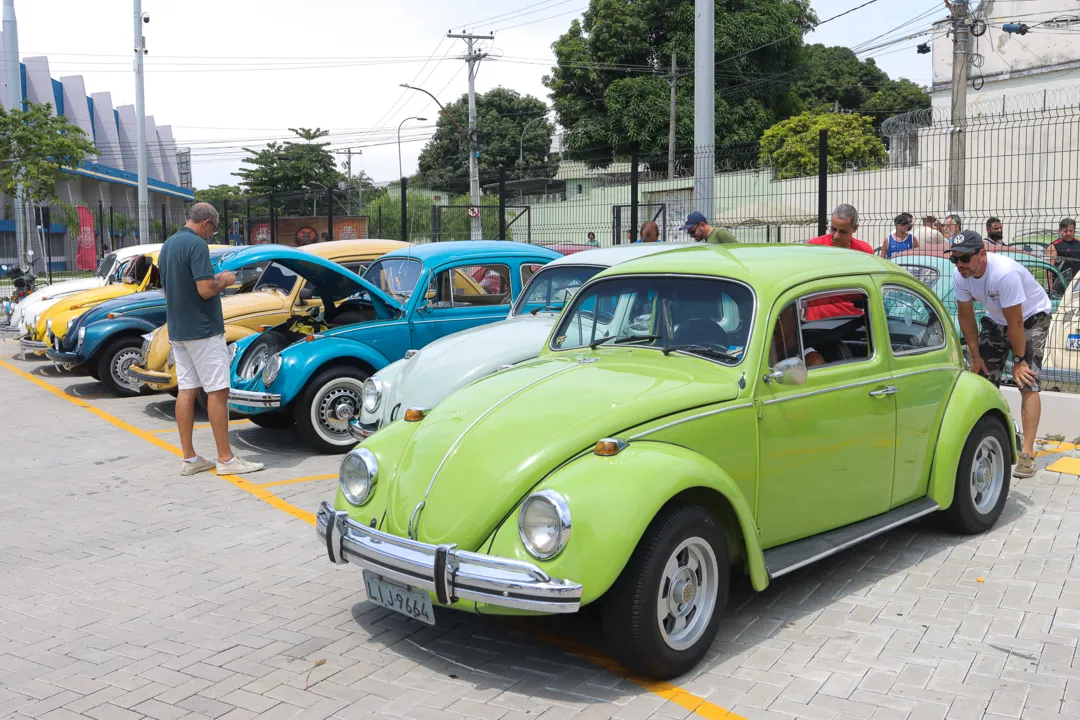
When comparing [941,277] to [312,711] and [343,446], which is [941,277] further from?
[312,711]

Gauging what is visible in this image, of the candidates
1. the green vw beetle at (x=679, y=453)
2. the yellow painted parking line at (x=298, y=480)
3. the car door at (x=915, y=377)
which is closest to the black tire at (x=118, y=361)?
the yellow painted parking line at (x=298, y=480)

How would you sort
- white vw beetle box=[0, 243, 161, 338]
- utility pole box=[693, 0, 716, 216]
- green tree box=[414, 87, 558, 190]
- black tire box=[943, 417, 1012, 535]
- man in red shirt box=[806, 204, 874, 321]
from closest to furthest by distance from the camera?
man in red shirt box=[806, 204, 874, 321]
black tire box=[943, 417, 1012, 535]
utility pole box=[693, 0, 716, 216]
white vw beetle box=[0, 243, 161, 338]
green tree box=[414, 87, 558, 190]

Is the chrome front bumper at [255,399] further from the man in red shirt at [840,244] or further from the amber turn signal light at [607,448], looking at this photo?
the amber turn signal light at [607,448]

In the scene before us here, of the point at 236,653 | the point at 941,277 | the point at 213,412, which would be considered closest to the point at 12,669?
the point at 236,653

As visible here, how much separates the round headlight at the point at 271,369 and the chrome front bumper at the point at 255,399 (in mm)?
139

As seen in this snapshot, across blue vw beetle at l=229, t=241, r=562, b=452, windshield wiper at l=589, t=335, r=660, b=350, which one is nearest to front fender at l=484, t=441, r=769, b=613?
windshield wiper at l=589, t=335, r=660, b=350

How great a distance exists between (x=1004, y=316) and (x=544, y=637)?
4.42 m

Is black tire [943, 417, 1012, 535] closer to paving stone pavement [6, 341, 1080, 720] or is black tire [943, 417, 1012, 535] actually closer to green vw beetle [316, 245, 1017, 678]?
green vw beetle [316, 245, 1017, 678]

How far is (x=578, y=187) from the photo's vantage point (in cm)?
1470

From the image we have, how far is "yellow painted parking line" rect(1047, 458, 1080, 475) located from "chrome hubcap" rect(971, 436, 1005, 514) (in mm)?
1850

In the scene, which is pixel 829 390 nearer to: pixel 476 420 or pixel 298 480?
pixel 476 420

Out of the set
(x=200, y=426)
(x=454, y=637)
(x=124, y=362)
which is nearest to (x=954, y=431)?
(x=454, y=637)

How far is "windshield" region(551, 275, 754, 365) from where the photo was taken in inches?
189

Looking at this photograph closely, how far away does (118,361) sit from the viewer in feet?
38.6
